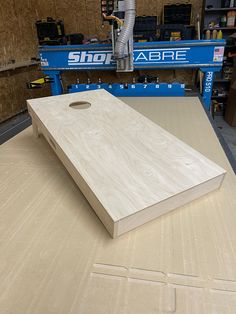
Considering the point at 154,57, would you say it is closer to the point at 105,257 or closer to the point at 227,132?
the point at 105,257

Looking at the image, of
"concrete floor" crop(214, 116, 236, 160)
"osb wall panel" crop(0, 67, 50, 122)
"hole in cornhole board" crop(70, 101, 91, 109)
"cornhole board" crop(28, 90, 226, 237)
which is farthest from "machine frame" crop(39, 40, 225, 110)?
"osb wall panel" crop(0, 67, 50, 122)

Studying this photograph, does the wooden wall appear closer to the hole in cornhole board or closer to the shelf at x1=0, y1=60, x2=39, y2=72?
the shelf at x1=0, y1=60, x2=39, y2=72

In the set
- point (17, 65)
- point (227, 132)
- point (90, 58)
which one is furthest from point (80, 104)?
point (17, 65)

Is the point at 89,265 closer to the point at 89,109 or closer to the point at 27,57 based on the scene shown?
the point at 89,109

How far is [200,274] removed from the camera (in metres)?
0.48

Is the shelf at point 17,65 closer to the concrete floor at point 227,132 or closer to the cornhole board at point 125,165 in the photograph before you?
the cornhole board at point 125,165

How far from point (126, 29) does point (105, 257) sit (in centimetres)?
138

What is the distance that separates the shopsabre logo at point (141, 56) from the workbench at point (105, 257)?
3.89ft

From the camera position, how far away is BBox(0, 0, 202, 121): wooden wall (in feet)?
10.5

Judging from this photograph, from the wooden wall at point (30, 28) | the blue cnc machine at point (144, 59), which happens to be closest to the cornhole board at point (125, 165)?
the blue cnc machine at point (144, 59)

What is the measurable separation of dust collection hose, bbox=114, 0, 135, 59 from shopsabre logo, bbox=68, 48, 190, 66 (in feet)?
0.65

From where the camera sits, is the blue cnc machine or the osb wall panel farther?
the osb wall panel

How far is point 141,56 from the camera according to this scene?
5.41 feet

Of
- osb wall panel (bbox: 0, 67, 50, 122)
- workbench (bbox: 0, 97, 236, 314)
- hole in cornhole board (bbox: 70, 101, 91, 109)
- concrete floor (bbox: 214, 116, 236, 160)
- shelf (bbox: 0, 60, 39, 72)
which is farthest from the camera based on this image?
osb wall panel (bbox: 0, 67, 50, 122)
